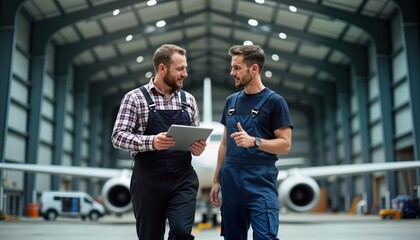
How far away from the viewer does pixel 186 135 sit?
328 centimetres

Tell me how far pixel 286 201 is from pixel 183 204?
1177 cm

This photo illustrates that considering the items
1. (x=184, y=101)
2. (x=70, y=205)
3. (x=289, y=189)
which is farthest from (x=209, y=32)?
(x=184, y=101)

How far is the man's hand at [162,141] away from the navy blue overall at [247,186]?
0.46 metres

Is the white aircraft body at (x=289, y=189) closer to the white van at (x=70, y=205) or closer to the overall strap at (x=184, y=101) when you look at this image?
the white van at (x=70, y=205)

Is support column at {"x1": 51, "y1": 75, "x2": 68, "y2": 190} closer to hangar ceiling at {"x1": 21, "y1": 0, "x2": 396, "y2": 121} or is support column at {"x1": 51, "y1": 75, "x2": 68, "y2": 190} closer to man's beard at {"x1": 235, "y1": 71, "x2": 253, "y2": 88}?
hangar ceiling at {"x1": 21, "y1": 0, "x2": 396, "y2": 121}

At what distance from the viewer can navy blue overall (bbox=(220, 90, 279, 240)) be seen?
3.28 m

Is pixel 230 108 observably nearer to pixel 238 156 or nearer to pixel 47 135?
pixel 238 156

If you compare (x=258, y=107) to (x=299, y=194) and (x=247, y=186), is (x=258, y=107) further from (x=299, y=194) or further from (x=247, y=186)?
(x=299, y=194)

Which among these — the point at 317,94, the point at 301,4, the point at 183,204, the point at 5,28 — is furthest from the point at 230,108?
the point at 317,94

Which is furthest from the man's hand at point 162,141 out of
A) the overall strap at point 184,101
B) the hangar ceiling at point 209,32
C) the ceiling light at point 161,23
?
the ceiling light at point 161,23

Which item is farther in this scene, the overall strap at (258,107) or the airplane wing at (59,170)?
the airplane wing at (59,170)

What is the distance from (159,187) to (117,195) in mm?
12621

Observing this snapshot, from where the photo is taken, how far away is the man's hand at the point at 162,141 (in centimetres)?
324

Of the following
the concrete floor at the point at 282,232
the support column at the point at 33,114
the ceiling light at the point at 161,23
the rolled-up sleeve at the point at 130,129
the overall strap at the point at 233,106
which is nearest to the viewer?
the rolled-up sleeve at the point at 130,129
